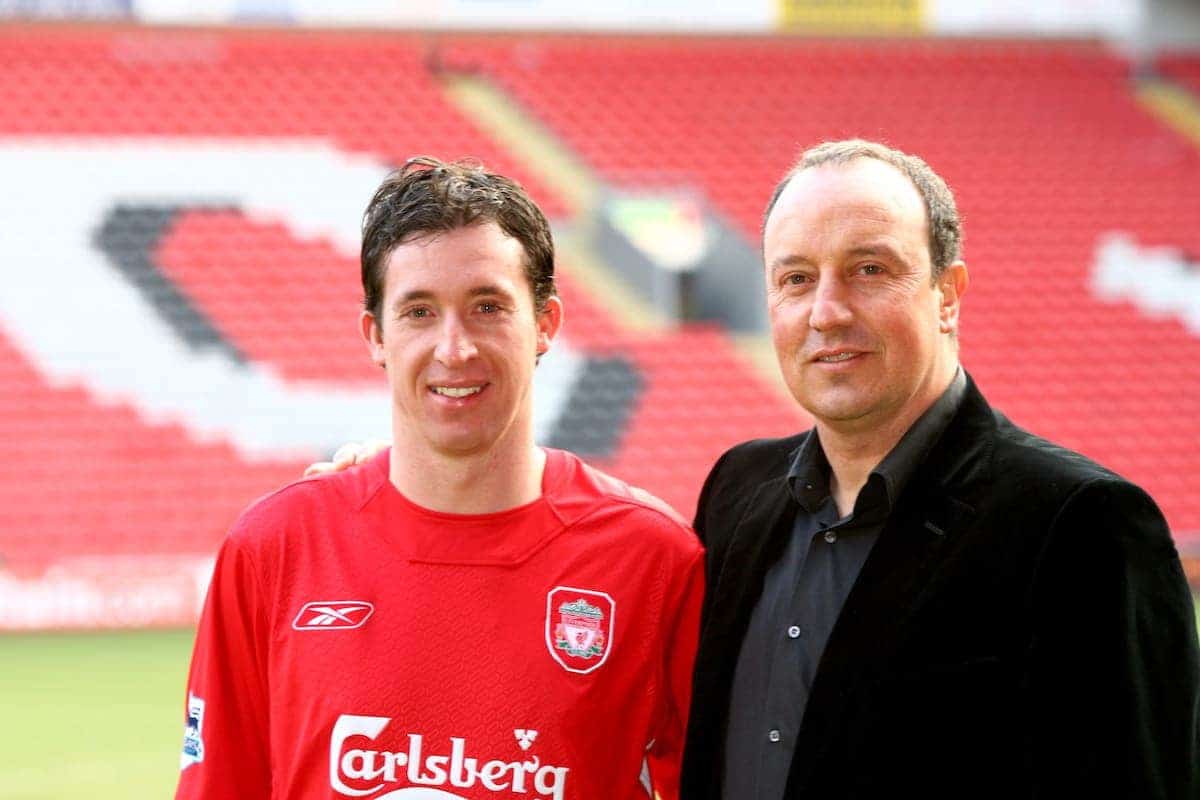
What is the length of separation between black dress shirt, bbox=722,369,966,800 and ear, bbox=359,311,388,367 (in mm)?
796

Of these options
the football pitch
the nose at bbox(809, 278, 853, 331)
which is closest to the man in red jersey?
the nose at bbox(809, 278, 853, 331)

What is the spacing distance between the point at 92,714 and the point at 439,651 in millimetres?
A: 6060

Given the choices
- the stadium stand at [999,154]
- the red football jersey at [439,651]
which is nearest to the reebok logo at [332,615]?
the red football jersey at [439,651]

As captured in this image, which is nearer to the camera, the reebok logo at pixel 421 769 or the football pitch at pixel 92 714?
the reebok logo at pixel 421 769

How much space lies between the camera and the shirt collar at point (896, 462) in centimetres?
249

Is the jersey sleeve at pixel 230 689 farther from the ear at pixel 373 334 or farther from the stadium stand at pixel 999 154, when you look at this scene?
the stadium stand at pixel 999 154

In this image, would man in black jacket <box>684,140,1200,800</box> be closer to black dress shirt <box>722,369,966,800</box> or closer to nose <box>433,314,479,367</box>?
black dress shirt <box>722,369,966,800</box>

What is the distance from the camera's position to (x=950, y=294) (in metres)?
2.65

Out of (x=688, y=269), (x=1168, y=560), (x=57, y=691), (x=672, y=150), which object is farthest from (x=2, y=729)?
(x=672, y=150)

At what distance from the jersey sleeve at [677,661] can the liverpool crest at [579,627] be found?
0.42 feet

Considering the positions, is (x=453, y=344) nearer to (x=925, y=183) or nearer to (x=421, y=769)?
(x=421, y=769)

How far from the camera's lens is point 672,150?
15.4m

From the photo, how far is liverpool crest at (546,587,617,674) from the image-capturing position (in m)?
2.66

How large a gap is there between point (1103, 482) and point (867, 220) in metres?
0.57
